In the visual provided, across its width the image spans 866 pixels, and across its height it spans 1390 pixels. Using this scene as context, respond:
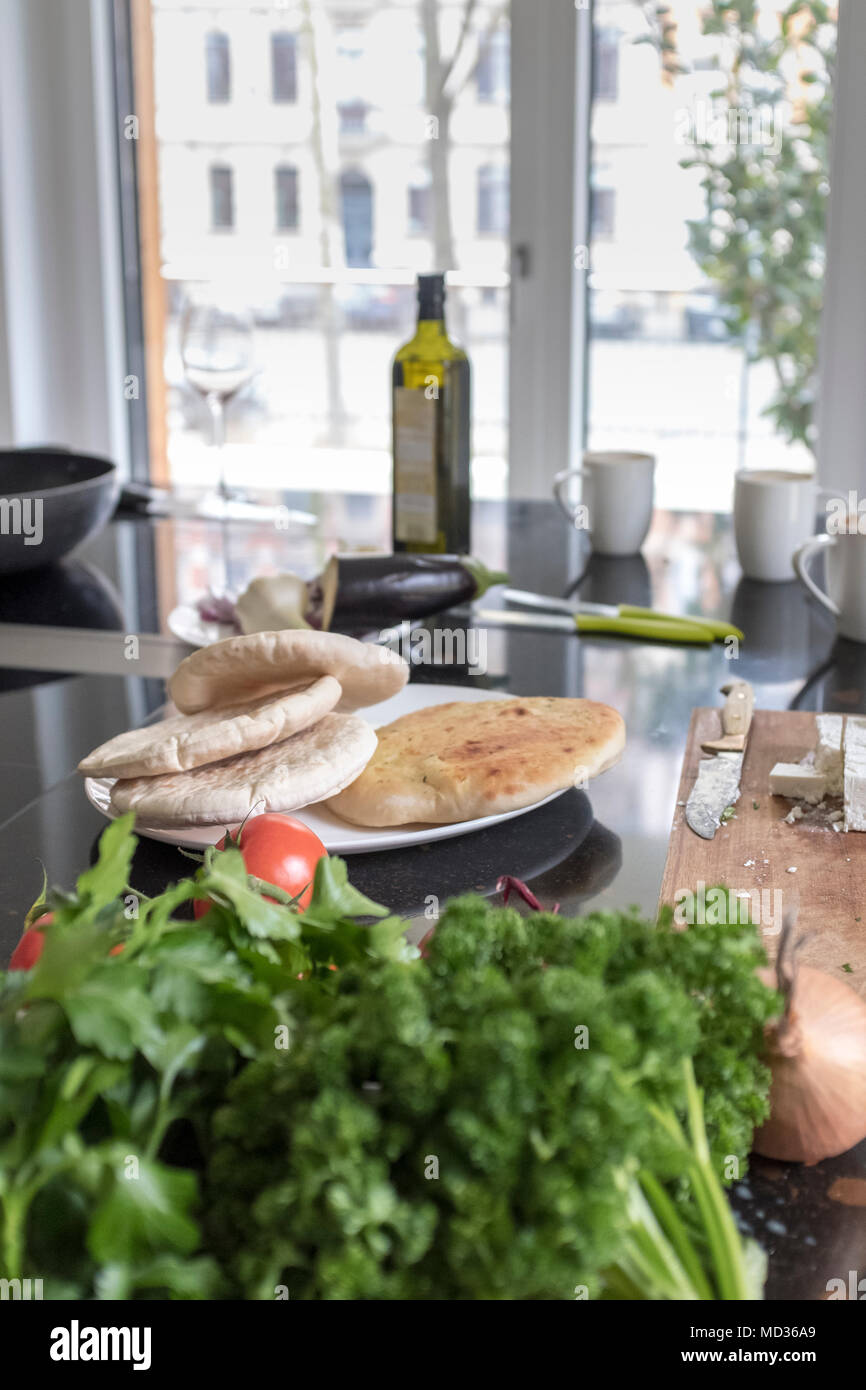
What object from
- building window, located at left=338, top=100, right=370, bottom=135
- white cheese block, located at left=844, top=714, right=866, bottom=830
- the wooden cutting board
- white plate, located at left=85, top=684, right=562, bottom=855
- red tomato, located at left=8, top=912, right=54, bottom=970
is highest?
building window, located at left=338, top=100, right=370, bottom=135

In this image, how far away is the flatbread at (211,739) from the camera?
963 millimetres

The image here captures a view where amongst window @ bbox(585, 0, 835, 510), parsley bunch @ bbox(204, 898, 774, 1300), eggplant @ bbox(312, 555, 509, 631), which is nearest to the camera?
parsley bunch @ bbox(204, 898, 774, 1300)

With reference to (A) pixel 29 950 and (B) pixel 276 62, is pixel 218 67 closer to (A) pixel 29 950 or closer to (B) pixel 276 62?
(B) pixel 276 62

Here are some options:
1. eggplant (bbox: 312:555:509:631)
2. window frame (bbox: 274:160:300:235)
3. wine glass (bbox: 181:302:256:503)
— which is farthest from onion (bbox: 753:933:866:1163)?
window frame (bbox: 274:160:300:235)

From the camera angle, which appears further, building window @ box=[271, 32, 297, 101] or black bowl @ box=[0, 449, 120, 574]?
building window @ box=[271, 32, 297, 101]

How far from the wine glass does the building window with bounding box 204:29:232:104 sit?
141 centimetres

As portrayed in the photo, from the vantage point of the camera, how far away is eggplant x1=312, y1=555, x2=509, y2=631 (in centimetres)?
153

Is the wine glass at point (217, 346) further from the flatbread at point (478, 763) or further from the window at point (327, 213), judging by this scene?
the flatbread at point (478, 763)

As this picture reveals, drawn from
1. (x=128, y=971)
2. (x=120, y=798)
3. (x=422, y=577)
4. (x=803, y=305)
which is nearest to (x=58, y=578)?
(x=422, y=577)

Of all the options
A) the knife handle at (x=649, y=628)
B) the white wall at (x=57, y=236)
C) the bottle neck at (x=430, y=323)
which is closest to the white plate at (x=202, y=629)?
the knife handle at (x=649, y=628)

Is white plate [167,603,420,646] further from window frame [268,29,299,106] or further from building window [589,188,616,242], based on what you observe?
window frame [268,29,299,106]

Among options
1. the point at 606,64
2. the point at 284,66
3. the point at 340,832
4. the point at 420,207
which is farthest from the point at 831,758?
the point at 284,66

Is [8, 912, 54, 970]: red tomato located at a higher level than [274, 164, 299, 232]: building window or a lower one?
lower
